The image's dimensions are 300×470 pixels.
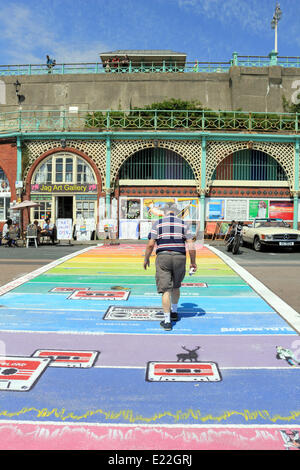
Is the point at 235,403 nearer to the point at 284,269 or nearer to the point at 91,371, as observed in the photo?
the point at 91,371

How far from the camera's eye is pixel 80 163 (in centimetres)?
2398

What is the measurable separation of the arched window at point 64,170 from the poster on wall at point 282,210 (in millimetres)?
10116

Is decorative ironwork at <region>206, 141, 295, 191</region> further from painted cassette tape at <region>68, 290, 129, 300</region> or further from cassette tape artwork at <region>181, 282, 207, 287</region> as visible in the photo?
painted cassette tape at <region>68, 290, 129, 300</region>

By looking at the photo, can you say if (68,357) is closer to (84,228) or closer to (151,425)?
(151,425)

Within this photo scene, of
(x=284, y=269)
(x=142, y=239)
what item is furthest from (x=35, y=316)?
(x=142, y=239)

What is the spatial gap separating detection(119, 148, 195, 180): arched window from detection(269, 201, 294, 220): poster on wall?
4.78 metres

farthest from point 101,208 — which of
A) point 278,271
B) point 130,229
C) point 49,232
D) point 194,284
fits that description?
point 194,284

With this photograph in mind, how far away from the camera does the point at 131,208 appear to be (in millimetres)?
23859

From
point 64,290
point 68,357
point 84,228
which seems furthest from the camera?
point 84,228

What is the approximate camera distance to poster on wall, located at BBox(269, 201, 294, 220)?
78.1ft

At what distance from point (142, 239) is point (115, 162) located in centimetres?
453

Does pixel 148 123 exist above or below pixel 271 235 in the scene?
above

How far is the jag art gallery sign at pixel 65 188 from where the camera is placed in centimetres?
2381

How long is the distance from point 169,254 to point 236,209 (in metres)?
18.6
